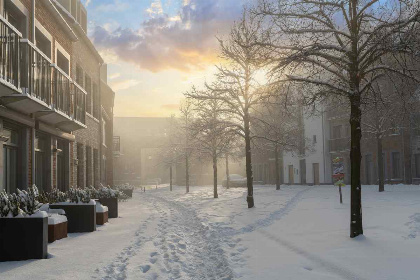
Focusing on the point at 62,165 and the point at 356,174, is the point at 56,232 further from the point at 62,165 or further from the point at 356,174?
the point at 62,165

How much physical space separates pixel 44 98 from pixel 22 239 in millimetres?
4855

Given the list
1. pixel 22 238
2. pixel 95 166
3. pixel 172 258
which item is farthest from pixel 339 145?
pixel 22 238

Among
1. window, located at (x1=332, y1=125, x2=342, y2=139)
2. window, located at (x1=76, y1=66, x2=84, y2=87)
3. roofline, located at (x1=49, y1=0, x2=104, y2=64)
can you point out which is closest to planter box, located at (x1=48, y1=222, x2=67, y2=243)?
roofline, located at (x1=49, y1=0, x2=104, y2=64)

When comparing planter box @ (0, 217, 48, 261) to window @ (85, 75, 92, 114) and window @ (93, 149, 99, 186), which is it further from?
window @ (93, 149, 99, 186)

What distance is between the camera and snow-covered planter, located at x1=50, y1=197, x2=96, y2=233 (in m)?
10.4

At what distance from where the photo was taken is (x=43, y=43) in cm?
1314

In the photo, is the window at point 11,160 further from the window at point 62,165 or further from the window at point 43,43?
the window at point 62,165

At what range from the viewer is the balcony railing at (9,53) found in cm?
823

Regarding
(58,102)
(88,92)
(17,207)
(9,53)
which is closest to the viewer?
(17,207)

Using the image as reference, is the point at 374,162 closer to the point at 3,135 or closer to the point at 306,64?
the point at 306,64

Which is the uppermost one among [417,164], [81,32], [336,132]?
[81,32]

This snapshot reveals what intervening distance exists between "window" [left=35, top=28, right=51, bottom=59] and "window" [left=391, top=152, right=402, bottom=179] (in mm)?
28822

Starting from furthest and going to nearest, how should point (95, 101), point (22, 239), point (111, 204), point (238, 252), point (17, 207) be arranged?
point (95, 101) < point (111, 204) < point (238, 252) < point (17, 207) < point (22, 239)

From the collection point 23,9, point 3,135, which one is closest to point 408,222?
point 3,135
